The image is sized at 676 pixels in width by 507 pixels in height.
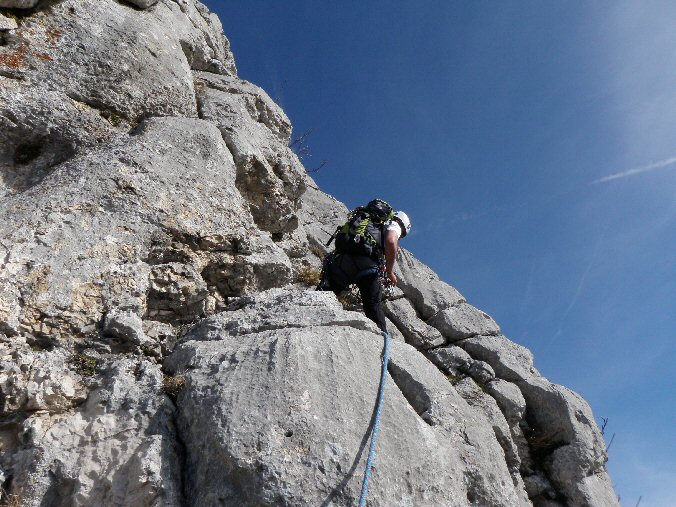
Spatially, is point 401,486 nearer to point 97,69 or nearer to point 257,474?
point 257,474

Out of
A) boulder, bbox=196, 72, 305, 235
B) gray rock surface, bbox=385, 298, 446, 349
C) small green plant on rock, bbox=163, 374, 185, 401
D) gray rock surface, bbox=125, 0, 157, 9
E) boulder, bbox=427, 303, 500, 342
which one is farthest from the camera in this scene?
boulder, bbox=427, 303, 500, 342

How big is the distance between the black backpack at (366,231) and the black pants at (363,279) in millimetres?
151

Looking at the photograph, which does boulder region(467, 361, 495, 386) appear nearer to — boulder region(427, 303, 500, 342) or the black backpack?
boulder region(427, 303, 500, 342)

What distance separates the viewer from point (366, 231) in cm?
904

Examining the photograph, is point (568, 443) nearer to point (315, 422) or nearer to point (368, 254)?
point (368, 254)

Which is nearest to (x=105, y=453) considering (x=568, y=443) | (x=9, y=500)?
(x=9, y=500)

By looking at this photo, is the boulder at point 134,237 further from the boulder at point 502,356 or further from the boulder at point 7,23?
the boulder at point 502,356

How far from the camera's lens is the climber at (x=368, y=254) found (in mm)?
8734

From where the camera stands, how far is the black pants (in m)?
8.66

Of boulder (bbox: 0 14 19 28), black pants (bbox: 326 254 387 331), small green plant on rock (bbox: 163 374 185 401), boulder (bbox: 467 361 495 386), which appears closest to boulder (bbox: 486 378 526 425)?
boulder (bbox: 467 361 495 386)

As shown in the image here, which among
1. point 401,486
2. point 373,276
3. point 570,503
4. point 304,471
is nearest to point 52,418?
point 304,471

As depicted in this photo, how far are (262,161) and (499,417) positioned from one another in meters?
8.07

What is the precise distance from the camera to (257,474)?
14.4 ft

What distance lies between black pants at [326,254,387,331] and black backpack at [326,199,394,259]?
0.15 metres
